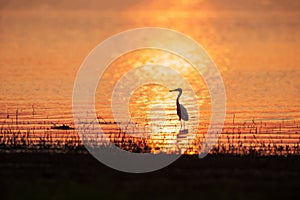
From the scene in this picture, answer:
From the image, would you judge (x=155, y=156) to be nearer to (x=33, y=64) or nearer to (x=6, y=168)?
(x=6, y=168)

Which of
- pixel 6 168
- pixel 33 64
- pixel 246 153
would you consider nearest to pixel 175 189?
pixel 6 168

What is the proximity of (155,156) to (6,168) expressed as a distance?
3.15 metres

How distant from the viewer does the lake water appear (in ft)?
82.8

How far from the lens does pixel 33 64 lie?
40469 mm

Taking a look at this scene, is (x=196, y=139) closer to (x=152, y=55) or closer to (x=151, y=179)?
(x=151, y=179)

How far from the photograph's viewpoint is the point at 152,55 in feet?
149

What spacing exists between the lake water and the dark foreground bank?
15.8ft

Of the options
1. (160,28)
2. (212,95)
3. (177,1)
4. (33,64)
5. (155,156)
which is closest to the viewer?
(155,156)

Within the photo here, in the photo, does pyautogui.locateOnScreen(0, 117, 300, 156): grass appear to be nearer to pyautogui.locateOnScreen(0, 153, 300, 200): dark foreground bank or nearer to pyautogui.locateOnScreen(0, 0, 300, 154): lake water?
pyautogui.locateOnScreen(0, 0, 300, 154): lake water

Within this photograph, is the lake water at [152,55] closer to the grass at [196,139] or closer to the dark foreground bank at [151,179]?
the grass at [196,139]

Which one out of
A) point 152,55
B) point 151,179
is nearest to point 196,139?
point 151,179

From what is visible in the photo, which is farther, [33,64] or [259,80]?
[33,64]

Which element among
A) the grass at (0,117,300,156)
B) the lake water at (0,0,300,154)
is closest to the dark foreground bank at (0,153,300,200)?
the grass at (0,117,300,156)

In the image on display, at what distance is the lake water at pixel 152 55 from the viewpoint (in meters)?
25.2
